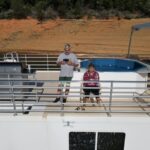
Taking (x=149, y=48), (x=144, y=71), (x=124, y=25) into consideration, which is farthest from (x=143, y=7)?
(x=144, y=71)

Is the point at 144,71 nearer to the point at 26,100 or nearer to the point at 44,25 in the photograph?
the point at 26,100

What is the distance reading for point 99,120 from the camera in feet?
21.1

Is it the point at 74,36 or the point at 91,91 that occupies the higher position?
the point at 91,91

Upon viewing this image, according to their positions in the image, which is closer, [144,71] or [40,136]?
[40,136]

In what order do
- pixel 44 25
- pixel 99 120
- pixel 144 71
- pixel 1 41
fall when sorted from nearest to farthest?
pixel 99 120, pixel 144 71, pixel 1 41, pixel 44 25

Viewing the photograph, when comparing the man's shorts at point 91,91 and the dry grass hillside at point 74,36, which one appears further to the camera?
the dry grass hillside at point 74,36

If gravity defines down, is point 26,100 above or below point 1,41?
above

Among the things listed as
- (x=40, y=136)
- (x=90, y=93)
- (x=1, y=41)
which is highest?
(x=90, y=93)

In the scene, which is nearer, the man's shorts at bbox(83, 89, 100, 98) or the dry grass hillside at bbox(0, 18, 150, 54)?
the man's shorts at bbox(83, 89, 100, 98)

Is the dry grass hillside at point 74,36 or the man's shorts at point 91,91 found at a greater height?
the man's shorts at point 91,91

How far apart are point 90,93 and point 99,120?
878 mm

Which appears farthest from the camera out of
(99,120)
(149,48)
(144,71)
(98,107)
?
(149,48)

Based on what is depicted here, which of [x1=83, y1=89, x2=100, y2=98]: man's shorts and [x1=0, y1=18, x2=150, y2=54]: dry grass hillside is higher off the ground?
[x1=83, y1=89, x2=100, y2=98]: man's shorts

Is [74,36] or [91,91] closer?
[91,91]
